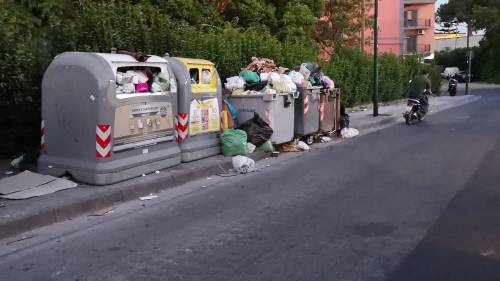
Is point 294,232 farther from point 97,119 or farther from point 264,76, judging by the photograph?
point 264,76

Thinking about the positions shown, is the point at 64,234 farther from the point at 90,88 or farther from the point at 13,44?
the point at 13,44

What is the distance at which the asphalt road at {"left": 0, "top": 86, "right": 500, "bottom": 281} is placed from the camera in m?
4.71

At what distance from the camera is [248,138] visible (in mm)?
10711

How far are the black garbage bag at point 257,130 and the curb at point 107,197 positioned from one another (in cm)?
117

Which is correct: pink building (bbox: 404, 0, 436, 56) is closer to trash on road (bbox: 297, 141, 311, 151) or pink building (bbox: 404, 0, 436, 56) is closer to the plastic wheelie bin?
the plastic wheelie bin

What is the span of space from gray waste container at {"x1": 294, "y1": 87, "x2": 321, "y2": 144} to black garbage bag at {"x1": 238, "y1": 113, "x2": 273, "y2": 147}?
164 cm

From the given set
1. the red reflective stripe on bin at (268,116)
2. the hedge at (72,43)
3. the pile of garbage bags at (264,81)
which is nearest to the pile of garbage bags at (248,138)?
the red reflective stripe on bin at (268,116)

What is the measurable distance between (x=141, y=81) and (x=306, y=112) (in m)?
5.00

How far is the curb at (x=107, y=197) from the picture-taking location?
5.98 meters

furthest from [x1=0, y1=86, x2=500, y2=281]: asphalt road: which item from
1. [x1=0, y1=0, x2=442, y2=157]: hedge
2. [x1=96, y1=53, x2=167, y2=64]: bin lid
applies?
[x1=0, y1=0, x2=442, y2=157]: hedge

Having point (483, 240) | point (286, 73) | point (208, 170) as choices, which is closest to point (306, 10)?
point (286, 73)

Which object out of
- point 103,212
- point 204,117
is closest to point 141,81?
point 204,117

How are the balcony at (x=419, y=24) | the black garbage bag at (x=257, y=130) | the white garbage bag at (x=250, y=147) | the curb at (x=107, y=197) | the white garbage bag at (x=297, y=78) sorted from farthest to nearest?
1. the balcony at (x=419, y=24)
2. the white garbage bag at (x=297, y=78)
3. the black garbage bag at (x=257, y=130)
4. the white garbage bag at (x=250, y=147)
5. the curb at (x=107, y=197)

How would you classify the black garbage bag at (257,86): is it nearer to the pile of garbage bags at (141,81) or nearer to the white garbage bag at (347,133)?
the pile of garbage bags at (141,81)
